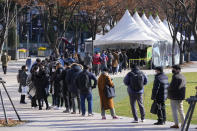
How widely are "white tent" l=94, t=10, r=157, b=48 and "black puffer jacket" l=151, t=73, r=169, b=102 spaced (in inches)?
1063

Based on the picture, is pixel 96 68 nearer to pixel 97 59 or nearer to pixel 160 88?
pixel 97 59

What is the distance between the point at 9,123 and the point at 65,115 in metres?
2.47

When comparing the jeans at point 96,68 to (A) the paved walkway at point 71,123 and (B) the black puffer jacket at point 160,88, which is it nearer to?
(A) the paved walkway at point 71,123

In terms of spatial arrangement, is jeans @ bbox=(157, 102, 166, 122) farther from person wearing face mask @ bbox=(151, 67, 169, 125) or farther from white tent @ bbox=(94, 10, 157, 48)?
white tent @ bbox=(94, 10, 157, 48)

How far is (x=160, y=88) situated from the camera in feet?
44.0

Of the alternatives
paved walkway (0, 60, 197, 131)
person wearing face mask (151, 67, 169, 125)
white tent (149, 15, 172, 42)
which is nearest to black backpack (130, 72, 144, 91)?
person wearing face mask (151, 67, 169, 125)

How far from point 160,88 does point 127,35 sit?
2887cm

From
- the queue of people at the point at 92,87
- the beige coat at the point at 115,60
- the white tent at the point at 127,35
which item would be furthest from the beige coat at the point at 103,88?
the white tent at the point at 127,35

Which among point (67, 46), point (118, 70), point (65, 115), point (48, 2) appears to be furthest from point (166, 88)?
point (67, 46)

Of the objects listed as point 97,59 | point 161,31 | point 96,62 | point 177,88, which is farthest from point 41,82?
point 161,31

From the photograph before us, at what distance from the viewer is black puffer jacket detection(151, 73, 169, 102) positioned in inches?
527

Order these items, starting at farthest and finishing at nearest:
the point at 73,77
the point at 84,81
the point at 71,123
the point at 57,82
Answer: the point at 57,82, the point at 73,77, the point at 84,81, the point at 71,123

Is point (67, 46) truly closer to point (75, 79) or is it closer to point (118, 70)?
point (118, 70)

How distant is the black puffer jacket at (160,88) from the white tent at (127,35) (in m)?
27.0
